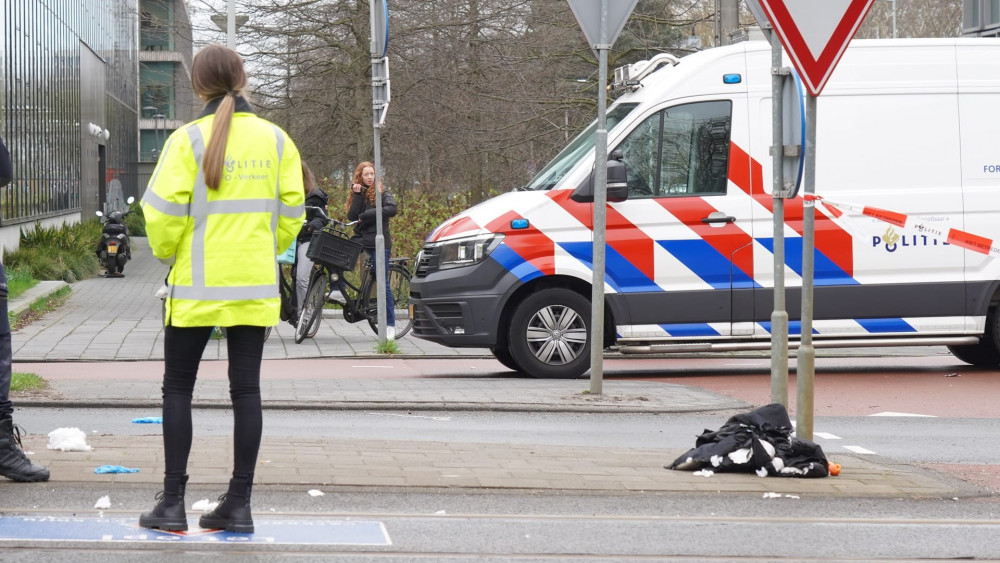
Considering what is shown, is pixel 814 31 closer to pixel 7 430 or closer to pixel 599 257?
pixel 599 257

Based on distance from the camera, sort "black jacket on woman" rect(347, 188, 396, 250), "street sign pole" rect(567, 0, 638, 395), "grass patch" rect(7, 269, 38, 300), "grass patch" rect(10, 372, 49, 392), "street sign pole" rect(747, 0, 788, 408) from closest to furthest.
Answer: "street sign pole" rect(747, 0, 788, 408) < "grass patch" rect(10, 372, 49, 392) < "street sign pole" rect(567, 0, 638, 395) < "black jacket on woman" rect(347, 188, 396, 250) < "grass patch" rect(7, 269, 38, 300)

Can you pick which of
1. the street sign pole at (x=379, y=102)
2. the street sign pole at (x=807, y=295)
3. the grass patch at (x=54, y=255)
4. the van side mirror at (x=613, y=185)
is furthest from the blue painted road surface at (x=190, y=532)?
the grass patch at (x=54, y=255)

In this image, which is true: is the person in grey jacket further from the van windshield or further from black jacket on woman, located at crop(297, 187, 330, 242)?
black jacket on woman, located at crop(297, 187, 330, 242)

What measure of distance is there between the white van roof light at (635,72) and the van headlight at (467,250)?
1800mm

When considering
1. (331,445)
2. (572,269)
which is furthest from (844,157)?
(331,445)

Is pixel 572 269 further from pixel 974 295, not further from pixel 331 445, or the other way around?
pixel 331 445

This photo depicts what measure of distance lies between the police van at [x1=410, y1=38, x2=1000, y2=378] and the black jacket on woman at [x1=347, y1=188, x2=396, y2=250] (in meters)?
3.02

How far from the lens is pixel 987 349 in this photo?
41.9 feet

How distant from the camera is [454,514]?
18.3 feet

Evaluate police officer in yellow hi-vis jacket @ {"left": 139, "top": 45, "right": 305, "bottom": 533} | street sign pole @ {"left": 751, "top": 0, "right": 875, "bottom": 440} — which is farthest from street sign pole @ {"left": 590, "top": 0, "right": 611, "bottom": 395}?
police officer in yellow hi-vis jacket @ {"left": 139, "top": 45, "right": 305, "bottom": 533}

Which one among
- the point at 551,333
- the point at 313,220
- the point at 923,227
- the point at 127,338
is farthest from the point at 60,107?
the point at 923,227

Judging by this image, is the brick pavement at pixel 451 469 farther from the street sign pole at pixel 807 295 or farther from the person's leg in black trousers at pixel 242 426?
the person's leg in black trousers at pixel 242 426

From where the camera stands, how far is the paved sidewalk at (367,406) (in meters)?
6.26

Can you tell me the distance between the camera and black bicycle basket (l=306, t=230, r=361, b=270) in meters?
14.4
